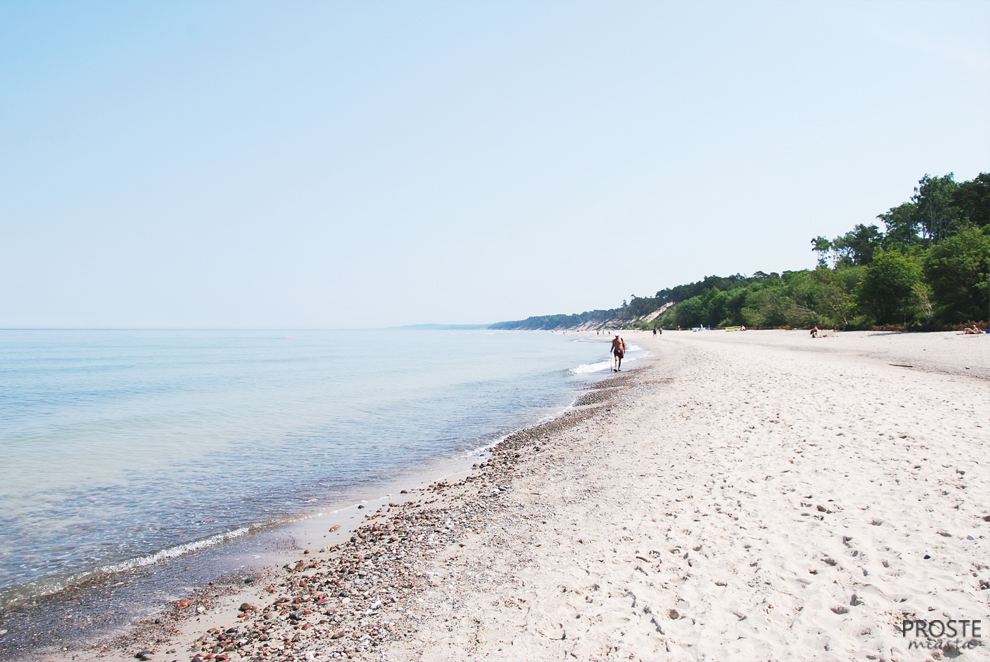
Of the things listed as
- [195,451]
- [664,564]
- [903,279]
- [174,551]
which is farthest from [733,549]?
[903,279]

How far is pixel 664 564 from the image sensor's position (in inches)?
215

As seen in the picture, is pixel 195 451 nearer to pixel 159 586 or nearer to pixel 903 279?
pixel 159 586

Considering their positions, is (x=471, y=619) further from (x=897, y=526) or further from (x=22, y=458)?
(x=22, y=458)

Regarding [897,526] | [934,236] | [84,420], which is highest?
[934,236]

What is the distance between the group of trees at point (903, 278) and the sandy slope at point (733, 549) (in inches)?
1761

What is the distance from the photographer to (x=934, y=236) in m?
91.7

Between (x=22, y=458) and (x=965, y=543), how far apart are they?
20893 mm

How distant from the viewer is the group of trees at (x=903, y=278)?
4403 centimetres

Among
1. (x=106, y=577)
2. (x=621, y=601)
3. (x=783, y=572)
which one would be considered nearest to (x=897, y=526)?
(x=783, y=572)

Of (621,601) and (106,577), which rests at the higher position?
(621,601)

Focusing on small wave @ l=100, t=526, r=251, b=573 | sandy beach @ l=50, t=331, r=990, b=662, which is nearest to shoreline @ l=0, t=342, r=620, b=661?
small wave @ l=100, t=526, r=251, b=573

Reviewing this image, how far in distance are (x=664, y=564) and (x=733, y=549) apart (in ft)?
2.72

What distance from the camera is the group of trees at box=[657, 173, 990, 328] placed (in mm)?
44031

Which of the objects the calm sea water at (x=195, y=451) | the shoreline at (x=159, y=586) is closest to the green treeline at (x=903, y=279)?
the calm sea water at (x=195, y=451)
